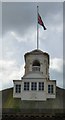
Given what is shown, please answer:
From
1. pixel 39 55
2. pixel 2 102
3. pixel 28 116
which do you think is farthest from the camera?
pixel 39 55

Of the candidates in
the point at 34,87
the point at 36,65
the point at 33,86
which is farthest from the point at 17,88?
the point at 36,65

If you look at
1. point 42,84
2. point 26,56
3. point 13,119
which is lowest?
point 13,119

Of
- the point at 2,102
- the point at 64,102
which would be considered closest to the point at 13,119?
the point at 2,102

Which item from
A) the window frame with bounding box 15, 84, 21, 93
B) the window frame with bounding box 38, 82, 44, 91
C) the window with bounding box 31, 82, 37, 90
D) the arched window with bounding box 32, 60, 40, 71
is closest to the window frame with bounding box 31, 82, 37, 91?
the window with bounding box 31, 82, 37, 90

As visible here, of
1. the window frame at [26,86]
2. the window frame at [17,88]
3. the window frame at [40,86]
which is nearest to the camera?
the window frame at [40,86]

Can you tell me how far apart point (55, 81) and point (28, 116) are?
800 centimetres

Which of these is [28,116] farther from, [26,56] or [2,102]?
[26,56]

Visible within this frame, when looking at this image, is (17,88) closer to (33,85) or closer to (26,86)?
(26,86)

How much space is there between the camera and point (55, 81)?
54812mm

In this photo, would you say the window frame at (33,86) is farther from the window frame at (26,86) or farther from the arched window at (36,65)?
the arched window at (36,65)

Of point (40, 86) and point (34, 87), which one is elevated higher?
point (40, 86)

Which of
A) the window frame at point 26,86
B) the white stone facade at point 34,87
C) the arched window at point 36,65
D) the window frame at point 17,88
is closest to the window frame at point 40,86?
the white stone facade at point 34,87

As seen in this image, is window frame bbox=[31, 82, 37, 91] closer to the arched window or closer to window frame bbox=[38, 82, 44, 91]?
window frame bbox=[38, 82, 44, 91]

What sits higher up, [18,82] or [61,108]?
[18,82]
